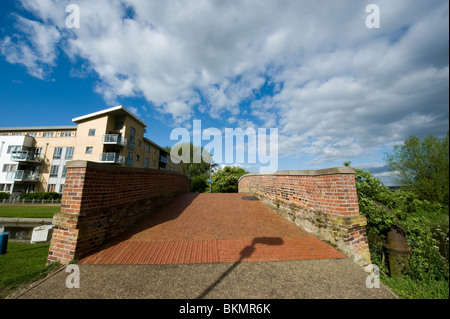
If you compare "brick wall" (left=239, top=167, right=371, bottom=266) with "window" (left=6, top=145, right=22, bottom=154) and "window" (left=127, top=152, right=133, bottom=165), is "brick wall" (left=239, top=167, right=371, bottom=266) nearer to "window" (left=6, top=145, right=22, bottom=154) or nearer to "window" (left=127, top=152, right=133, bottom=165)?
"window" (left=127, top=152, right=133, bottom=165)

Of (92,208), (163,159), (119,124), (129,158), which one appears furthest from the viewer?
(163,159)

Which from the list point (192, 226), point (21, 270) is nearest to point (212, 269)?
point (192, 226)

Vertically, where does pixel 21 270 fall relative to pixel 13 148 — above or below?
below

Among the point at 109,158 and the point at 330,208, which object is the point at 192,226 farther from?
the point at 109,158

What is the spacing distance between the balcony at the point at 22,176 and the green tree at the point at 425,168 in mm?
48917

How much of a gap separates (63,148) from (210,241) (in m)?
36.2

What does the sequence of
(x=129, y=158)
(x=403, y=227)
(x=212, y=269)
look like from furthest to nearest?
1. (x=129, y=158)
2. (x=403, y=227)
3. (x=212, y=269)

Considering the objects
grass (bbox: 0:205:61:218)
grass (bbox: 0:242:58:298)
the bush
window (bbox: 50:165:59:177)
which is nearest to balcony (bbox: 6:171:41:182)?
window (bbox: 50:165:59:177)

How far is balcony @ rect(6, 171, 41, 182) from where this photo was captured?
2562 cm

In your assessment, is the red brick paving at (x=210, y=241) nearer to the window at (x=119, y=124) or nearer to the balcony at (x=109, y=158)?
the balcony at (x=109, y=158)

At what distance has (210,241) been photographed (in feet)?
13.1

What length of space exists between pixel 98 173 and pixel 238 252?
11.7 feet

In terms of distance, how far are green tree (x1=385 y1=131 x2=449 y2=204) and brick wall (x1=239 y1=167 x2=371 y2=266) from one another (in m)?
16.3
